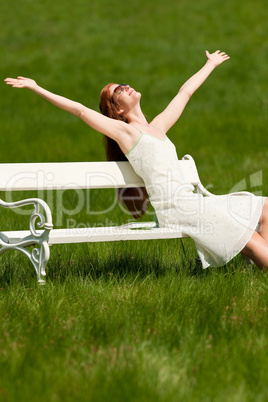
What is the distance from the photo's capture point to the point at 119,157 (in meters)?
4.48

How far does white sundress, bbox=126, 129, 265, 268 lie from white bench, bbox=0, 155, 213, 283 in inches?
5.8

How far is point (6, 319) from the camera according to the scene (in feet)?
10.8

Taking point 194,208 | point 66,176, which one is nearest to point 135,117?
point 66,176

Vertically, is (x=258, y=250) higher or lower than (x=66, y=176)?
lower

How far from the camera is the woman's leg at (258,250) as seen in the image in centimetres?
397

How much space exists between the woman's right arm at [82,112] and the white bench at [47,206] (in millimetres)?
276

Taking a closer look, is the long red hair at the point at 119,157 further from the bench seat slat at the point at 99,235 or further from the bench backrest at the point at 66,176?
the bench seat slat at the point at 99,235

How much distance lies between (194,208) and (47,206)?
3.36 ft

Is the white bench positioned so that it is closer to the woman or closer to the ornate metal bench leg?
the ornate metal bench leg

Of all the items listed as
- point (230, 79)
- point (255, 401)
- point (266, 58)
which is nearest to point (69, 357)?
point (255, 401)

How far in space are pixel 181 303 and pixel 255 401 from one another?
1161mm

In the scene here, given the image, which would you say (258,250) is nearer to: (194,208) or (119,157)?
(194,208)

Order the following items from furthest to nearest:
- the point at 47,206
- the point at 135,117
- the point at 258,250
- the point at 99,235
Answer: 1. the point at 135,117
2. the point at 258,250
3. the point at 99,235
4. the point at 47,206

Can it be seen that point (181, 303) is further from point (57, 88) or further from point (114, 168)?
point (57, 88)
